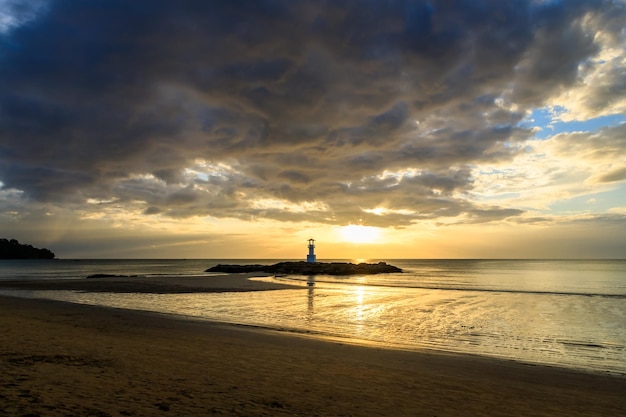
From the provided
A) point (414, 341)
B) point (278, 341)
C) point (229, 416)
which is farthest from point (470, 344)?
point (229, 416)

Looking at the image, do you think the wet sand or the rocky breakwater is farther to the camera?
the rocky breakwater

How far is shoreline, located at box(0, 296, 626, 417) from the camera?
8062 mm

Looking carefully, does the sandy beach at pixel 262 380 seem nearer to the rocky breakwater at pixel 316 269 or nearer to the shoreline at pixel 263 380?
the shoreline at pixel 263 380

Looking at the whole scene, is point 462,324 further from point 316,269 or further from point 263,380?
point 316,269

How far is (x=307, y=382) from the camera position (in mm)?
10383

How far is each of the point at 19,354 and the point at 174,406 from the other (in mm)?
6707

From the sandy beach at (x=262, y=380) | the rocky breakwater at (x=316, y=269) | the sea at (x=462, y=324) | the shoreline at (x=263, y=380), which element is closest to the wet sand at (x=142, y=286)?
the sea at (x=462, y=324)

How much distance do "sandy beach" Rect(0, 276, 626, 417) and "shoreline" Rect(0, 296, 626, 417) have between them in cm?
3

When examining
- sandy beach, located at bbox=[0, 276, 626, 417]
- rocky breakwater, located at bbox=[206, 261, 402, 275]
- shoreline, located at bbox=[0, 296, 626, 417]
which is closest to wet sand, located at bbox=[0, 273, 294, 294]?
shoreline, located at bbox=[0, 296, 626, 417]

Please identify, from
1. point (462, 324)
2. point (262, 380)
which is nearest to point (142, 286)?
point (462, 324)

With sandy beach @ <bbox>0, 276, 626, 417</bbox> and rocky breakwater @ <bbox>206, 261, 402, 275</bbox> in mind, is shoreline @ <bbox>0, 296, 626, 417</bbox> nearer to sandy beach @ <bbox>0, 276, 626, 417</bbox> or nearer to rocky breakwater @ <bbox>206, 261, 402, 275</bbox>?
sandy beach @ <bbox>0, 276, 626, 417</bbox>

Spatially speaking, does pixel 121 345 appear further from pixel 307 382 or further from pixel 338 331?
pixel 338 331

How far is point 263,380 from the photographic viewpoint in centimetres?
1029

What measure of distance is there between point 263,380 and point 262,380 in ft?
0.09
